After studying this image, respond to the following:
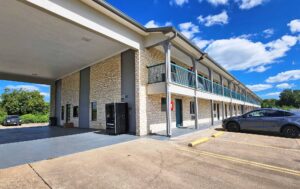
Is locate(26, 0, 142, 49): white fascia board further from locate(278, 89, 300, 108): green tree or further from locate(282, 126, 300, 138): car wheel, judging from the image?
locate(278, 89, 300, 108): green tree

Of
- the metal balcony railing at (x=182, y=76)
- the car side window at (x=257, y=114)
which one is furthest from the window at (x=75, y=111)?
the car side window at (x=257, y=114)

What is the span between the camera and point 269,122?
1011 cm

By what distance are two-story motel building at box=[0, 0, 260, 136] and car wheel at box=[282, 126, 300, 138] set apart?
191 inches

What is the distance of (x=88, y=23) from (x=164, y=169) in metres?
6.44

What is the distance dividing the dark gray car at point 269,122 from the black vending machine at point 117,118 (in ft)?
22.2

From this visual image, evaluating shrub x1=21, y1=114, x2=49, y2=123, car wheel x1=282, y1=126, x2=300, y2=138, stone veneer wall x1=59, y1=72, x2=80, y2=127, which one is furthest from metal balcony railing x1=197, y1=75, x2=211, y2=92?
shrub x1=21, y1=114, x2=49, y2=123

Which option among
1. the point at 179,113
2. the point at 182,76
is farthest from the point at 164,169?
the point at 179,113

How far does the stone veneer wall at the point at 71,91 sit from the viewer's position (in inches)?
634

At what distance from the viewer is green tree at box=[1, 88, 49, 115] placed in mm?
43500

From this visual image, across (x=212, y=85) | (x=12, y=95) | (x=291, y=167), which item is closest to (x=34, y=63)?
(x=212, y=85)

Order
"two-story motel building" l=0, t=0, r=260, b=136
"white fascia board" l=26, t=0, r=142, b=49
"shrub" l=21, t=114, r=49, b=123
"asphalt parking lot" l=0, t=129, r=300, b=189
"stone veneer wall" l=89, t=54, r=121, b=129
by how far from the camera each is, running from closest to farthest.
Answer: "asphalt parking lot" l=0, t=129, r=300, b=189 → "white fascia board" l=26, t=0, r=142, b=49 → "two-story motel building" l=0, t=0, r=260, b=136 → "stone veneer wall" l=89, t=54, r=121, b=129 → "shrub" l=21, t=114, r=49, b=123

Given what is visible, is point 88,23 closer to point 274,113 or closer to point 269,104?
point 274,113

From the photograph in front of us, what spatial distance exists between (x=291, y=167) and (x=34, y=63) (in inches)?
643

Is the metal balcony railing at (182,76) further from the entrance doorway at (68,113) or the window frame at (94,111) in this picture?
the entrance doorway at (68,113)
